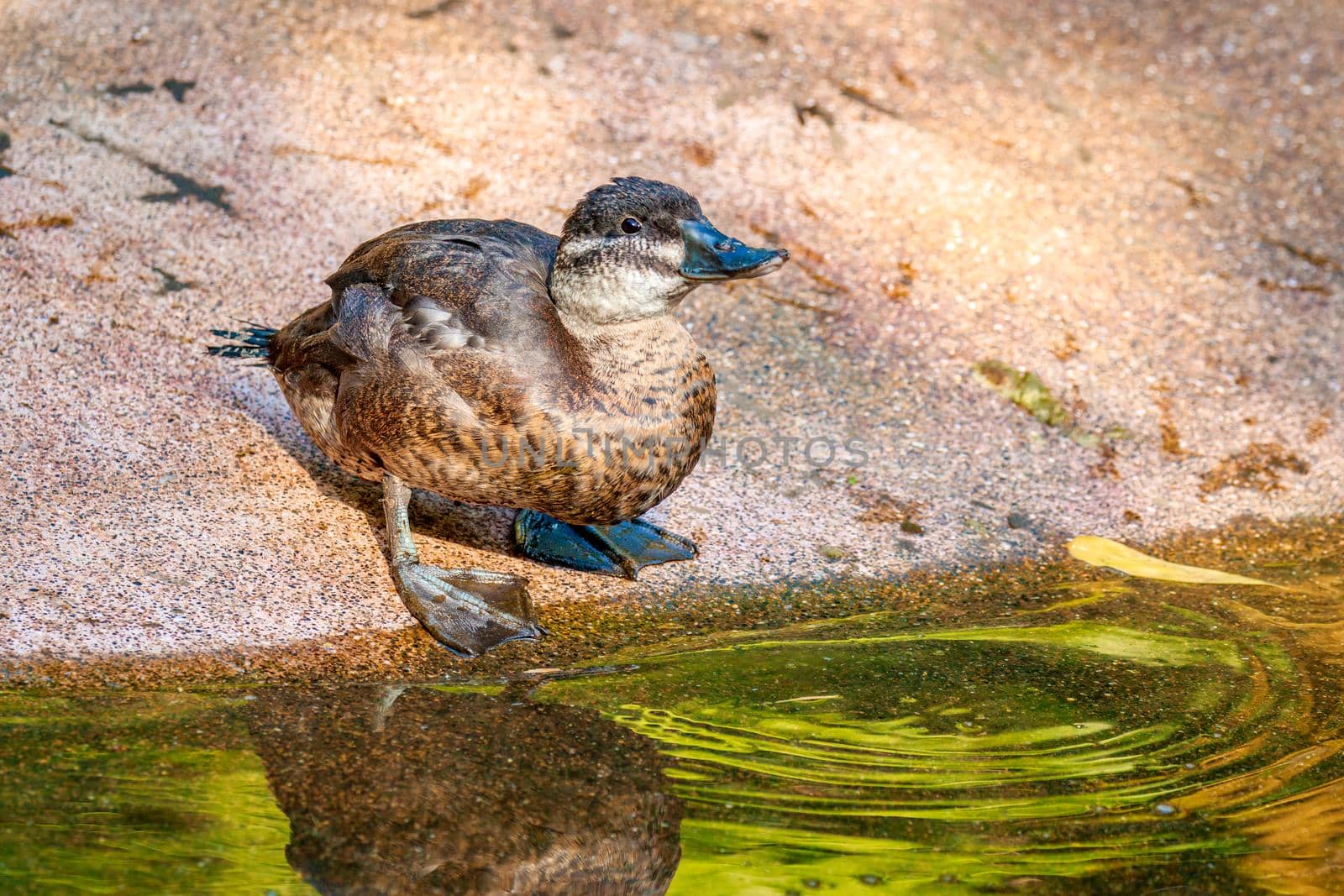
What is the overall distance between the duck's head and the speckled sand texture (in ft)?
2.74

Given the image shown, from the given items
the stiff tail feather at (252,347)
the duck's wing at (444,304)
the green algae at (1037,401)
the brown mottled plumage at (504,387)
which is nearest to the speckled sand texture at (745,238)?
the green algae at (1037,401)

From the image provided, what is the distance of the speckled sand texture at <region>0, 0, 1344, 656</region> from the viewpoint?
391 centimetres

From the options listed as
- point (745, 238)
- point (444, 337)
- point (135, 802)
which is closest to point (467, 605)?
point (444, 337)

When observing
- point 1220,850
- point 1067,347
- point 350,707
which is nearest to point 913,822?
point 1220,850

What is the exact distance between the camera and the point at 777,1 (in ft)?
21.4

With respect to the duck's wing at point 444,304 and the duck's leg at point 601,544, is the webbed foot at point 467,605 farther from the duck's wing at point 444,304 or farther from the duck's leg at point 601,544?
the duck's wing at point 444,304

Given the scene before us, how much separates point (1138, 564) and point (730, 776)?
1801 mm

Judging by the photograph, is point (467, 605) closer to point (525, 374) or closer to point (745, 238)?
point (525, 374)

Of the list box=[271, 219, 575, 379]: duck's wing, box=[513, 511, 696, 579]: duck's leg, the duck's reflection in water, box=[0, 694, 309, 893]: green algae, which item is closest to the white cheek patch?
box=[271, 219, 575, 379]: duck's wing

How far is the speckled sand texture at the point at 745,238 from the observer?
3908mm

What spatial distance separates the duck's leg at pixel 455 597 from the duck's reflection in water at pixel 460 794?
28 cm

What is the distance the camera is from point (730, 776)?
287cm

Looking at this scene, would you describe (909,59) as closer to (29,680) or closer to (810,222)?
(810,222)

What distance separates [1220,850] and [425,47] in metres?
4.73
